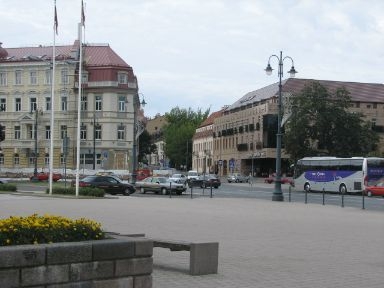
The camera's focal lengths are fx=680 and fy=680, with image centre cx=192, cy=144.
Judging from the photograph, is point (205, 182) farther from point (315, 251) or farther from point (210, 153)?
point (210, 153)

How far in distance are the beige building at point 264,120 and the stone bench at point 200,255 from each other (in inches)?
3531

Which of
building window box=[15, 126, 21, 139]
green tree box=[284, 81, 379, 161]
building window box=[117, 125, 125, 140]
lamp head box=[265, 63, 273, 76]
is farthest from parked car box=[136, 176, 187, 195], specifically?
building window box=[15, 126, 21, 139]

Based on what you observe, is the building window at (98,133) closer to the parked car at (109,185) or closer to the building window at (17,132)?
the building window at (17,132)

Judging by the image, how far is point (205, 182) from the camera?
71.1 metres

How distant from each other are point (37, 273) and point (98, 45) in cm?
9476

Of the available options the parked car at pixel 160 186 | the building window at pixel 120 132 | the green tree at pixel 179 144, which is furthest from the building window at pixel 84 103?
the green tree at pixel 179 144

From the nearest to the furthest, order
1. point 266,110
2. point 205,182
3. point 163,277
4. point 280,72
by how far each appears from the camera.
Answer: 1. point 163,277
2. point 280,72
3. point 205,182
4. point 266,110

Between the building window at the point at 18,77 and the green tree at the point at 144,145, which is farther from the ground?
the building window at the point at 18,77

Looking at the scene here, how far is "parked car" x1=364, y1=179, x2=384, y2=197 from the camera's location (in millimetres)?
59062

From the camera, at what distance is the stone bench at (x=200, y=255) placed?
10600mm

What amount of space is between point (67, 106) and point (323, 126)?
35.6 metres

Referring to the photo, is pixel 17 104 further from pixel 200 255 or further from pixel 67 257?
pixel 67 257

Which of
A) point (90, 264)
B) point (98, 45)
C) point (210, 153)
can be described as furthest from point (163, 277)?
point (210, 153)

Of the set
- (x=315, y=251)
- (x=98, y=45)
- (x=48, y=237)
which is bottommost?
(x=315, y=251)
